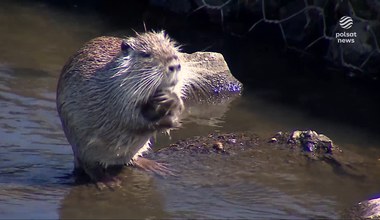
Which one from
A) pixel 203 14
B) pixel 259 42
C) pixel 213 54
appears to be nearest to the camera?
pixel 213 54

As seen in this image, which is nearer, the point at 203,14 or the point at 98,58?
the point at 98,58

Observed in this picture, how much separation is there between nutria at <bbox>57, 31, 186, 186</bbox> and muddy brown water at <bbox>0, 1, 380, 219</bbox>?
6.7 inches

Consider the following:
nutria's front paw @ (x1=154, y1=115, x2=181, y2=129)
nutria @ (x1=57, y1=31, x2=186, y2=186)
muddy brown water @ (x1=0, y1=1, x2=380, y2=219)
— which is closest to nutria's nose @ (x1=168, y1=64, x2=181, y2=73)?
nutria @ (x1=57, y1=31, x2=186, y2=186)

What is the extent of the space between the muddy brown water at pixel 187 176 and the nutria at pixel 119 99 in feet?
0.56

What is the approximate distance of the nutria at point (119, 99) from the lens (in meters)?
4.48

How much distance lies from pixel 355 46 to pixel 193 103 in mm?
1340

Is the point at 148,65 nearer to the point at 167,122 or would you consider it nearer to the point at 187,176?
the point at 167,122

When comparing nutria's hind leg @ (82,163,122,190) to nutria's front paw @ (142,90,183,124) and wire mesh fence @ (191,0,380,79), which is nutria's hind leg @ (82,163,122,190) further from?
wire mesh fence @ (191,0,380,79)

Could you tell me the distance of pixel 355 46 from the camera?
6488 mm

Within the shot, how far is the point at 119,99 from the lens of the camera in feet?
15.3

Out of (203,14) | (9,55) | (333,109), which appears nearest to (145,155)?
(333,109)

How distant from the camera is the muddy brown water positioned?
4449 millimetres

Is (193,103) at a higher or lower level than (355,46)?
lower

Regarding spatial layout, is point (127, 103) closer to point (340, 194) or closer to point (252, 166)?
point (252, 166)
